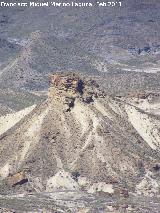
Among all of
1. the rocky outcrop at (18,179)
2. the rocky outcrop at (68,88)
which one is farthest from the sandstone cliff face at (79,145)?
the rocky outcrop at (18,179)

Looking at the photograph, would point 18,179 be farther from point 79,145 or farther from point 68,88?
point 68,88

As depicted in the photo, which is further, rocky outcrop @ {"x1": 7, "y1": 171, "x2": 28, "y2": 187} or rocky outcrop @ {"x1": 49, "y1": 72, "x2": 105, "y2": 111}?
rocky outcrop @ {"x1": 49, "y1": 72, "x2": 105, "y2": 111}

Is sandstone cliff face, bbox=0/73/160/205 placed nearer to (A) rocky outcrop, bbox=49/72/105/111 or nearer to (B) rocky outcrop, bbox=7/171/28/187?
(A) rocky outcrop, bbox=49/72/105/111

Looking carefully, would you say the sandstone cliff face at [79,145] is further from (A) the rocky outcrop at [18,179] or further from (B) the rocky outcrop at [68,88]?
(A) the rocky outcrop at [18,179]

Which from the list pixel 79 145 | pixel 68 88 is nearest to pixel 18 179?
pixel 79 145

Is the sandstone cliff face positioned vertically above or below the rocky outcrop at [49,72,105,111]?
below

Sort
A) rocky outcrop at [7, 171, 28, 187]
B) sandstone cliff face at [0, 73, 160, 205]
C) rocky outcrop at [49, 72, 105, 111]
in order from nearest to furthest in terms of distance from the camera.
→ rocky outcrop at [7, 171, 28, 187], sandstone cliff face at [0, 73, 160, 205], rocky outcrop at [49, 72, 105, 111]

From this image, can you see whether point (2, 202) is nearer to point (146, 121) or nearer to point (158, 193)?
point (158, 193)

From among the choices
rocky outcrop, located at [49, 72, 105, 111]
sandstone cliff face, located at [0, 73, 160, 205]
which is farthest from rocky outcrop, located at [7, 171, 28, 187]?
rocky outcrop, located at [49, 72, 105, 111]

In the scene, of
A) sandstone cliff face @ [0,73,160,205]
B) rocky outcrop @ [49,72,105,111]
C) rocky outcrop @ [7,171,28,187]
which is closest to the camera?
rocky outcrop @ [7,171,28,187]
